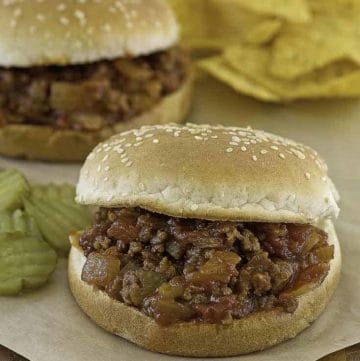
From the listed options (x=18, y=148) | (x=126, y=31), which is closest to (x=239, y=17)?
(x=126, y=31)

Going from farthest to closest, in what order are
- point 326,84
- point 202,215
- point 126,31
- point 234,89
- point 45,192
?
point 234,89 → point 326,84 → point 126,31 → point 45,192 → point 202,215

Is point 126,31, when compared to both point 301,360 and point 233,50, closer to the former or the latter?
point 233,50

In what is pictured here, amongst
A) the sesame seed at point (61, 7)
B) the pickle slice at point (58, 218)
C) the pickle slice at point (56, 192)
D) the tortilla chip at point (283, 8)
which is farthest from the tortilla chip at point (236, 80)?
the pickle slice at point (58, 218)

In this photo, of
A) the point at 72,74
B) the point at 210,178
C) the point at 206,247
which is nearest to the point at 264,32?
the point at 72,74

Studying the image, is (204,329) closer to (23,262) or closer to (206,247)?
(206,247)

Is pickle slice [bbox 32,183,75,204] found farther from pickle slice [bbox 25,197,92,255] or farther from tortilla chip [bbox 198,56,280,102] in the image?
tortilla chip [bbox 198,56,280,102]

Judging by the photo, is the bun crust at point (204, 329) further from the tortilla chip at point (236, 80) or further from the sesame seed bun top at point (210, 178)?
the tortilla chip at point (236, 80)

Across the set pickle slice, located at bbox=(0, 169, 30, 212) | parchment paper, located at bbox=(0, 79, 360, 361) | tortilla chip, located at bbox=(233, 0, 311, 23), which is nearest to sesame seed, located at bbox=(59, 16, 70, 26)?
parchment paper, located at bbox=(0, 79, 360, 361)
